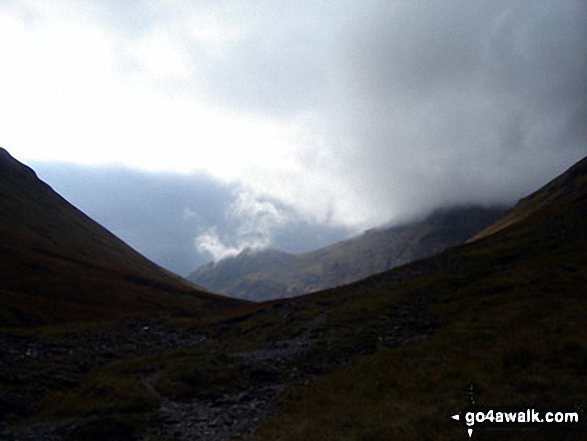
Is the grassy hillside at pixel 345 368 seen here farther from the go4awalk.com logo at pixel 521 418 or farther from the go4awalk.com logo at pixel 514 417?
the go4awalk.com logo at pixel 514 417

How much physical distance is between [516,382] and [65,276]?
118m

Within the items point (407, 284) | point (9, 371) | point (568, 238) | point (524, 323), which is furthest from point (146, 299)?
point (524, 323)

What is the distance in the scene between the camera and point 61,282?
110188mm

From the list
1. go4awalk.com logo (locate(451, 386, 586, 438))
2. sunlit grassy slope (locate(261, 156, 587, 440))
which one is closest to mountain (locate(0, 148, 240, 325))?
sunlit grassy slope (locate(261, 156, 587, 440))

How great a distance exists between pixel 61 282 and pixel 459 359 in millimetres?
104900

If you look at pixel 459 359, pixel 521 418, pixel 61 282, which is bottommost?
pixel 521 418

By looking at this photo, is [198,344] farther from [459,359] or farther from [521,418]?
[521,418]

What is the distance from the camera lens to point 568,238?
63906mm

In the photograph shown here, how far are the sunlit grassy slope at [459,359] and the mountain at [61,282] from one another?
5333 centimetres

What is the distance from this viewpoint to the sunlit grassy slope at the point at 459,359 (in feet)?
61.7

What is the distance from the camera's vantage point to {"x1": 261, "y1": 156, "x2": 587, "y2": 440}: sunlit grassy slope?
61.7 feet

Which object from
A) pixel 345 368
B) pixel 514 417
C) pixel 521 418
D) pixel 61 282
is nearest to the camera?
pixel 521 418

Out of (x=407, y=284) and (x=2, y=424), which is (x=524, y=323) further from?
(x=2, y=424)

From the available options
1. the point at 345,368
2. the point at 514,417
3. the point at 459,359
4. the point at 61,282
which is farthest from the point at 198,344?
the point at 61,282
